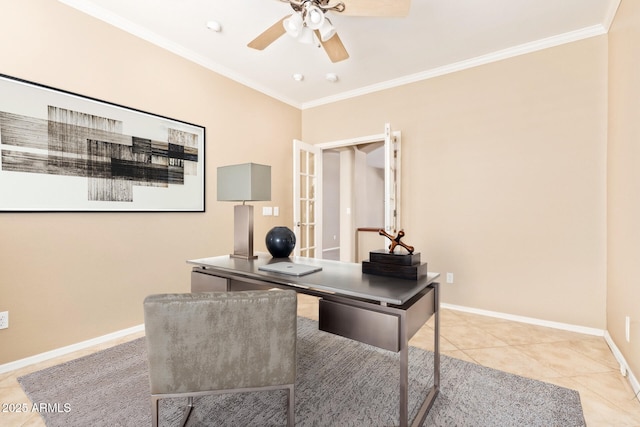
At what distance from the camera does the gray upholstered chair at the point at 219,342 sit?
43.7 inches

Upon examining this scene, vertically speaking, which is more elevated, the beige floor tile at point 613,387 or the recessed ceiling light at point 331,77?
the recessed ceiling light at point 331,77

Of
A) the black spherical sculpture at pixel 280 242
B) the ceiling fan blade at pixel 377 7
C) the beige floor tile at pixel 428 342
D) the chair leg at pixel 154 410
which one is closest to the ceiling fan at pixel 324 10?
the ceiling fan blade at pixel 377 7

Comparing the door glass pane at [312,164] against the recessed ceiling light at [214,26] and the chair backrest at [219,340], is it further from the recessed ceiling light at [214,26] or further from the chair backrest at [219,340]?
the chair backrest at [219,340]

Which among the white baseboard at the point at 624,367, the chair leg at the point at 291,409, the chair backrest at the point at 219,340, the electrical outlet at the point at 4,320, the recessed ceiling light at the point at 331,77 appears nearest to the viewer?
the chair backrest at the point at 219,340

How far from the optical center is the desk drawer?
128 centimetres

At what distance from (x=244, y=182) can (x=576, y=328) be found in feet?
10.3

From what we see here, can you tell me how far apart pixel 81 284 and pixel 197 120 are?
1.79 m

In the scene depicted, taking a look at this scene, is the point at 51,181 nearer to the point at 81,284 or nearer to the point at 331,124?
the point at 81,284

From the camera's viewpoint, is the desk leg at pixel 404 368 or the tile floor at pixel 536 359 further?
the tile floor at pixel 536 359

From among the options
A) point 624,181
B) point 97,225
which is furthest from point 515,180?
point 97,225

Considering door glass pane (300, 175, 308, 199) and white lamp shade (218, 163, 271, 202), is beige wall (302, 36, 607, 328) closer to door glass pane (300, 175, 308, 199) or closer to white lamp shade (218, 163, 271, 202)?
door glass pane (300, 175, 308, 199)

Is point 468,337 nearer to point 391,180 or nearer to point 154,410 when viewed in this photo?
point 391,180

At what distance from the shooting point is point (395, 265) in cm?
159

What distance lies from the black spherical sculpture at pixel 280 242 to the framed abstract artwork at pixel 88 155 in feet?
4.34
